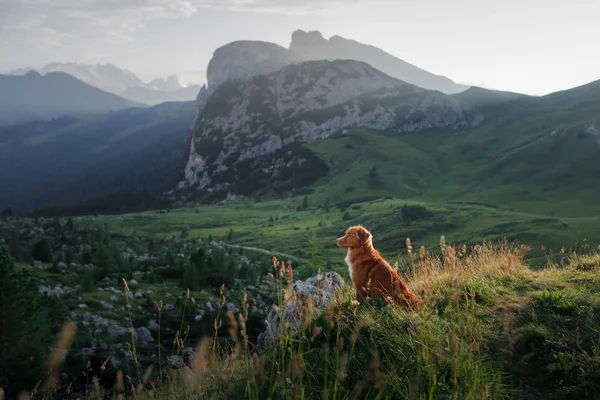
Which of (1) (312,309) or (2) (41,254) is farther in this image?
(2) (41,254)

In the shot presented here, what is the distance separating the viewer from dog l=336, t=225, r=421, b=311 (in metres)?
6.85

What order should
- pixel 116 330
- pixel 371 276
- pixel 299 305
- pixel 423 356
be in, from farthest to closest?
pixel 116 330
pixel 371 276
pixel 299 305
pixel 423 356

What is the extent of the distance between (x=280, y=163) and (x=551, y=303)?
184676 millimetres

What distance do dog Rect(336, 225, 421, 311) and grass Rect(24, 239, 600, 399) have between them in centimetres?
41

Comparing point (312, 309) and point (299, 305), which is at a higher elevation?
point (312, 309)

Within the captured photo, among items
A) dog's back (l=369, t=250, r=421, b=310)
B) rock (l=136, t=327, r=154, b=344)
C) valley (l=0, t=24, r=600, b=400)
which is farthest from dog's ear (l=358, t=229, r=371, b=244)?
rock (l=136, t=327, r=154, b=344)

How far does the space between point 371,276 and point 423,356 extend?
2881mm

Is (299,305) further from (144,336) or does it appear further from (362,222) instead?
(362,222)

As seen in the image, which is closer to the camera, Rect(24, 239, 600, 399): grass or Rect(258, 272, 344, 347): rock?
Rect(24, 239, 600, 399): grass

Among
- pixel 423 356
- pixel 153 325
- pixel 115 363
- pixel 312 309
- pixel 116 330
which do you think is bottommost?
pixel 153 325

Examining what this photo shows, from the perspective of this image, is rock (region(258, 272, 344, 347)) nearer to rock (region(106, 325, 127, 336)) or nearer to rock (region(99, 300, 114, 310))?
rock (region(106, 325, 127, 336))

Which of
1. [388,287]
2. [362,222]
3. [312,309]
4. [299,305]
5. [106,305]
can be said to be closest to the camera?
[312,309]

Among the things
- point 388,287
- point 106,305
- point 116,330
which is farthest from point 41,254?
point 388,287

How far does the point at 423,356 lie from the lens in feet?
14.9
